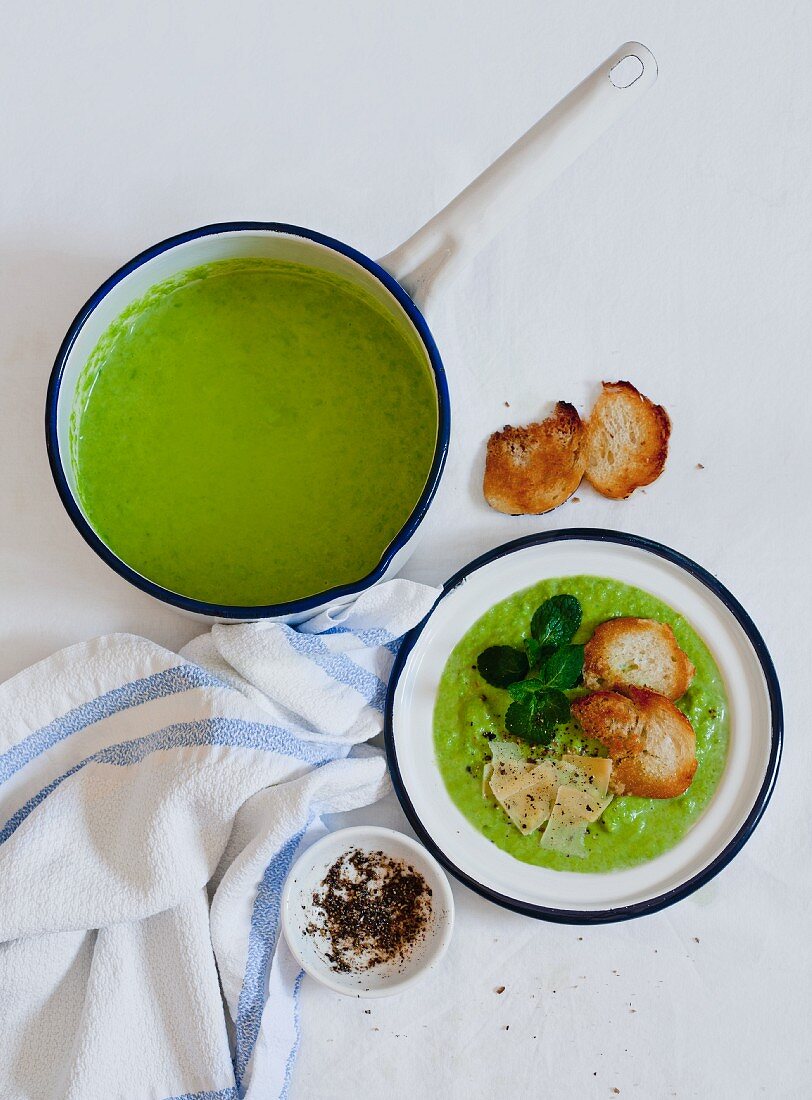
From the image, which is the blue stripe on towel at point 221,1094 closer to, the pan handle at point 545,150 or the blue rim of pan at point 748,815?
the blue rim of pan at point 748,815

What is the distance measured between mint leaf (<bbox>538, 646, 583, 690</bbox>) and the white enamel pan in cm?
26

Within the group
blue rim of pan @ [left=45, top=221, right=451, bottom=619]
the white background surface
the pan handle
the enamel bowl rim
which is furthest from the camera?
the white background surface

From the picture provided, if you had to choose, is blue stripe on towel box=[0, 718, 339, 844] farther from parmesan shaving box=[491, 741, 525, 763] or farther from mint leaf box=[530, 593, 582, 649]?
mint leaf box=[530, 593, 582, 649]

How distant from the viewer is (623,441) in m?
1.32

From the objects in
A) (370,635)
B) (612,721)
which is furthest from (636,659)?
(370,635)

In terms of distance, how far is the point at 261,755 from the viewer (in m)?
1.24

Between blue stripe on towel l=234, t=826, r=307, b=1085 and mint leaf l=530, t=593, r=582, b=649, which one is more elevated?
mint leaf l=530, t=593, r=582, b=649

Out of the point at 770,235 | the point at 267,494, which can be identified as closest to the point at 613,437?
the point at 770,235

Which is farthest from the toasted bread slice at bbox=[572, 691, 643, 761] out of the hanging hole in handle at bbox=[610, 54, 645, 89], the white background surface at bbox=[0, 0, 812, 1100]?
the hanging hole in handle at bbox=[610, 54, 645, 89]

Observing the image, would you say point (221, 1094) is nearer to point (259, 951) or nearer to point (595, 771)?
point (259, 951)

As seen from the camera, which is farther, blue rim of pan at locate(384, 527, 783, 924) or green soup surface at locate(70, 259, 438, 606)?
blue rim of pan at locate(384, 527, 783, 924)

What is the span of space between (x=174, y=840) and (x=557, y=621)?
55 centimetres

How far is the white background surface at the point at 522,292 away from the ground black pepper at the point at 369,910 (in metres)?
0.08

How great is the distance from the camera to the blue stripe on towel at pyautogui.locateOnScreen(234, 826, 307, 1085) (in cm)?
126
